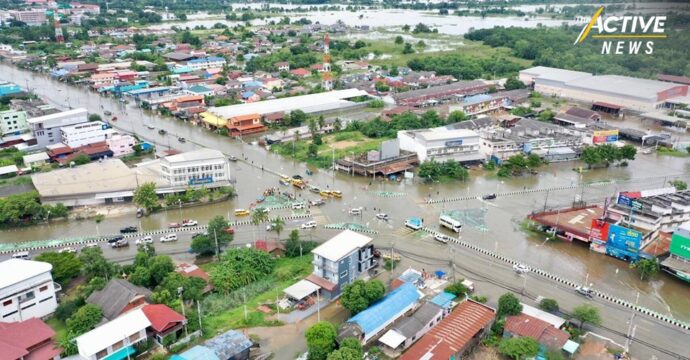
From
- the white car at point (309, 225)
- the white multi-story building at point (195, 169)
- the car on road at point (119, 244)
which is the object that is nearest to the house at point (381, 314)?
the white car at point (309, 225)

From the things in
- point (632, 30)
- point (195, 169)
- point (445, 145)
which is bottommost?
point (195, 169)

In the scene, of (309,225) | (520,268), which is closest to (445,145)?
(309,225)

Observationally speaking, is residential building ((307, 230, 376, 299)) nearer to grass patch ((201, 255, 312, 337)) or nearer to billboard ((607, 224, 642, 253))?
grass patch ((201, 255, 312, 337))

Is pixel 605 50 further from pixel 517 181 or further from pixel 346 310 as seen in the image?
pixel 346 310

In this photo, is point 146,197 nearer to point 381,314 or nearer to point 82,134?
point 82,134

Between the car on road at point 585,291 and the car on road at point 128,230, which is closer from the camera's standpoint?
the car on road at point 585,291

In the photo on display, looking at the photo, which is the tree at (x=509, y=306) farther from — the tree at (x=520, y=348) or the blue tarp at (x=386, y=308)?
the blue tarp at (x=386, y=308)

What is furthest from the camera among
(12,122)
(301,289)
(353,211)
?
(12,122)
